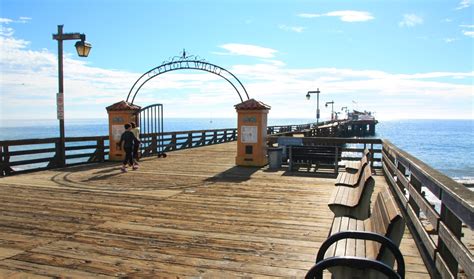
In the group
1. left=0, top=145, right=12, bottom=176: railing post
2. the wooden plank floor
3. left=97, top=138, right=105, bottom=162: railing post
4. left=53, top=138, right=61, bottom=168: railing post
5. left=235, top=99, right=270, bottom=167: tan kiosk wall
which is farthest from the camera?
left=97, top=138, right=105, bottom=162: railing post

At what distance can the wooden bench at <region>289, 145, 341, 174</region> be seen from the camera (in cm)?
967

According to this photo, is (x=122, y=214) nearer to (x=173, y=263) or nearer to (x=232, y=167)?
(x=173, y=263)

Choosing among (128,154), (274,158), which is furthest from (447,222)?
(128,154)

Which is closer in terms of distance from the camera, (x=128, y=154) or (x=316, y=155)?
(x=316, y=155)

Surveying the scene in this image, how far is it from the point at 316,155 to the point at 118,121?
6.64 m

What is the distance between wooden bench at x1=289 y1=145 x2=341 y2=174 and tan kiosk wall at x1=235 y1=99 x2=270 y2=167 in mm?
1342

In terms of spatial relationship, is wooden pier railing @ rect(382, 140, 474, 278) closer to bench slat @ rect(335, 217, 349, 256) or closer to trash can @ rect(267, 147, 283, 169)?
bench slat @ rect(335, 217, 349, 256)

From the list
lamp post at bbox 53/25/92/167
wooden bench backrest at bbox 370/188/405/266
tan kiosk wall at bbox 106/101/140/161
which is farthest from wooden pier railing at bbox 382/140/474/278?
tan kiosk wall at bbox 106/101/140/161

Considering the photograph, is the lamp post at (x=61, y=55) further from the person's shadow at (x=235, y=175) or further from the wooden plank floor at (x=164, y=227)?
the person's shadow at (x=235, y=175)

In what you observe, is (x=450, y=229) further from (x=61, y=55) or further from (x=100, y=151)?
(x=100, y=151)

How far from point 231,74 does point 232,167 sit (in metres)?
4.74

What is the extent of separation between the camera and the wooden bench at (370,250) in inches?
84.2

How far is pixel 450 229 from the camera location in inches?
105

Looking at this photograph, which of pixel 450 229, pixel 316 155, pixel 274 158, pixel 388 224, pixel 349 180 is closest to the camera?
pixel 388 224
